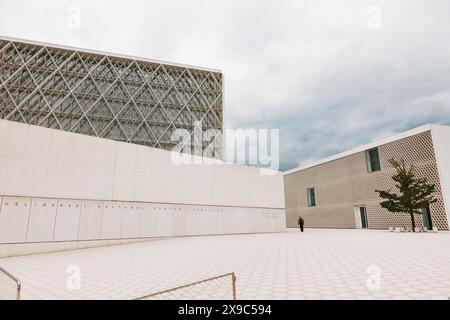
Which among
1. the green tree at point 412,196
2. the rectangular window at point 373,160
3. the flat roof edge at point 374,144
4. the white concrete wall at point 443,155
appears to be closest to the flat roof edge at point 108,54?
the flat roof edge at point 374,144

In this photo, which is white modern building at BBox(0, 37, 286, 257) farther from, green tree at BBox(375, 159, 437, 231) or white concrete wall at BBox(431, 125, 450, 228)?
white concrete wall at BBox(431, 125, 450, 228)

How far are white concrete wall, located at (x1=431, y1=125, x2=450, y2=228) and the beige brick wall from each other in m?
0.27

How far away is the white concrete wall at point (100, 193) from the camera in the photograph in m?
9.77

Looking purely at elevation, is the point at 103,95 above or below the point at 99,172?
above

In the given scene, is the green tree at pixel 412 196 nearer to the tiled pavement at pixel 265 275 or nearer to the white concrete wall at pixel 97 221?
the white concrete wall at pixel 97 221

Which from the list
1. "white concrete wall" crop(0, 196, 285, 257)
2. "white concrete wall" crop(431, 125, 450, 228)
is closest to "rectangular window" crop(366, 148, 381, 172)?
"white concrete wall" crop(431, 125, 450, 228)

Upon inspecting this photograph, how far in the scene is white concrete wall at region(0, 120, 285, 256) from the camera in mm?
9766

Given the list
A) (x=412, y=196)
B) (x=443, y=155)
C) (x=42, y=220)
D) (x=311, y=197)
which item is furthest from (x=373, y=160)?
(x=42, y=220)

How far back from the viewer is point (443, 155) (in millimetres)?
18109

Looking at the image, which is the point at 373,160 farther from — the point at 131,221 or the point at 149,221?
the point at 131,221

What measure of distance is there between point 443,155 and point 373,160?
18.6 feet

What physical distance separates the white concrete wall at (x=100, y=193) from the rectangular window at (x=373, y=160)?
42.6 feet

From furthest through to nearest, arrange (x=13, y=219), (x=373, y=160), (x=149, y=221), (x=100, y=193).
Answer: (x=373, y=160), (x=149, y=221), (x=100, y=193), (x=13, y=219)
